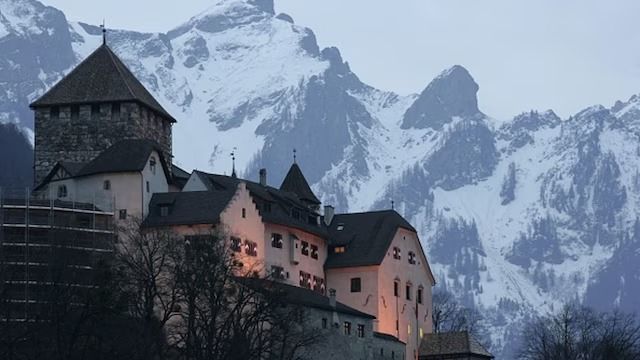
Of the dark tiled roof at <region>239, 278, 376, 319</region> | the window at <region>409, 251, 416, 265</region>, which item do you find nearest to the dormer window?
the dark tiled roof at <region>239, 278, 376, 319</region>

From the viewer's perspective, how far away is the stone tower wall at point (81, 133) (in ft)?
491

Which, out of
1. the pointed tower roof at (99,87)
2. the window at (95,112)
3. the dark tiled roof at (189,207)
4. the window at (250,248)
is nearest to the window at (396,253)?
the window at (250,248)

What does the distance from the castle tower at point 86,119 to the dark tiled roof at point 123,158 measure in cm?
267

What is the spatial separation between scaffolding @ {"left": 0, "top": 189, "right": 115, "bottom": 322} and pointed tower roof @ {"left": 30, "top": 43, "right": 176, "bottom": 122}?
10035 mm

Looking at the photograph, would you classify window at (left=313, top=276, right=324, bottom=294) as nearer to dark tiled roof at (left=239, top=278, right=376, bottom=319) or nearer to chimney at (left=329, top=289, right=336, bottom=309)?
dark tiled roof at (left=239, top=278, right=376, bottom=319)

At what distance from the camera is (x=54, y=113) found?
151750mm

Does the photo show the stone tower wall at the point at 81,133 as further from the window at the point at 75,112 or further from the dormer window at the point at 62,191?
the dormer window at the point at 62,191

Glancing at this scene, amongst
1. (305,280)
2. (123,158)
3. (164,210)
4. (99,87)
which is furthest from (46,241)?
(305,280)

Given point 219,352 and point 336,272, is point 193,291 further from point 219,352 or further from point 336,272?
point 336,272

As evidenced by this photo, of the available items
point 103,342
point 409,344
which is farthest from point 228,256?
Result: point 409,344

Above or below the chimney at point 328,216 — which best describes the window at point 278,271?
below

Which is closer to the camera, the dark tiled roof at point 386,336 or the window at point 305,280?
the dark tiled roof at point 386,336

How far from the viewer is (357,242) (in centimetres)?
16588

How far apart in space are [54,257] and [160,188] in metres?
16.9
